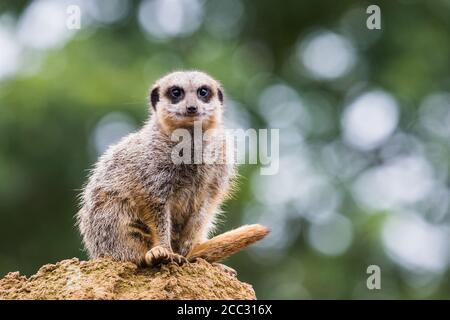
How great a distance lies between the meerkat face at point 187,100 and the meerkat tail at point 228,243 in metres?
0.93

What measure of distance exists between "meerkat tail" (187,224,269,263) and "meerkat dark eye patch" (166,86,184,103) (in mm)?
1145

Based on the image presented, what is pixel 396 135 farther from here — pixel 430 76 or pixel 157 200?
pixel 157 200

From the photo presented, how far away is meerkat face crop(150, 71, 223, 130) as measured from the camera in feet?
23.0

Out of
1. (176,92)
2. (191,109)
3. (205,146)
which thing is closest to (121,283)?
(205,146)

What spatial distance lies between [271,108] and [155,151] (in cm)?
1045

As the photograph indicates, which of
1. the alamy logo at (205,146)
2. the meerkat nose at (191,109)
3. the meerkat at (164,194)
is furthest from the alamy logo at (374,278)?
the meerkat nose at (191,109)

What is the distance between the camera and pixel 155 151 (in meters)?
6.80

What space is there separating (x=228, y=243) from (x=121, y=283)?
94 cm

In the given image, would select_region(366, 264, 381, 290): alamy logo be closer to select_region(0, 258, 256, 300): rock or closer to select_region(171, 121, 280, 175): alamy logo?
select_region(171, 121, 280, 175): alamy logo

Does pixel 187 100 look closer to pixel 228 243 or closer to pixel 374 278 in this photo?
pixel 228 243

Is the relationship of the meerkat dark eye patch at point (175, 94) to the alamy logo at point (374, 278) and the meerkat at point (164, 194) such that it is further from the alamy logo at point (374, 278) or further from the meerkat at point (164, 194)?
the alamy logo at point (374, 278)

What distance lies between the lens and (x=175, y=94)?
7.18 meters

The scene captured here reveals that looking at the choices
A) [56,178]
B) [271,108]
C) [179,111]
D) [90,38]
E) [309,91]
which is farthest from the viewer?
[309,91]
